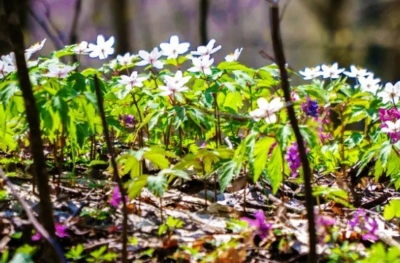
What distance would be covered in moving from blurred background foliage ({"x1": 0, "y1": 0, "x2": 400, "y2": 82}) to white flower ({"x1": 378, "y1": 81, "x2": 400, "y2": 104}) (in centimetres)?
634

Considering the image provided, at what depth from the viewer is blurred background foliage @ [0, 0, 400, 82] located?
8750mm

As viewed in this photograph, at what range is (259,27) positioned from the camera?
937cm

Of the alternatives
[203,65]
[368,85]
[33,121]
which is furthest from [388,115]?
[33,121]

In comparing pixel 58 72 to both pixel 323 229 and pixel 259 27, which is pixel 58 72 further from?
pixel 259 27

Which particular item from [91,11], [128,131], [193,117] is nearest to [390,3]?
[91,11]

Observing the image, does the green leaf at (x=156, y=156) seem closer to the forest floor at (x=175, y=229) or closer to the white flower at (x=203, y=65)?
the forest floor at (x=175, y=229)

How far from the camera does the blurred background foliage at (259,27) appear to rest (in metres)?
8.75

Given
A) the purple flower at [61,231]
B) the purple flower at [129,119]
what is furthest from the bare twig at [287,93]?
the purple flower at [129,119]

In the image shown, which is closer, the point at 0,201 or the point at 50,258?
the point at 50,258

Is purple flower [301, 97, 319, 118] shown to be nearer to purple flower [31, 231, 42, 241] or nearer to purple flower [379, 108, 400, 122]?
purple flower [379, 108, 400, 122]

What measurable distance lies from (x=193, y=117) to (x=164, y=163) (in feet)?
1.54

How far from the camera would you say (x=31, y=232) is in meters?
1.49

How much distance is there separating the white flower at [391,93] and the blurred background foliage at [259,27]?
6338 millimetres

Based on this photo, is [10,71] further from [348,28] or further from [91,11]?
[348,28]
